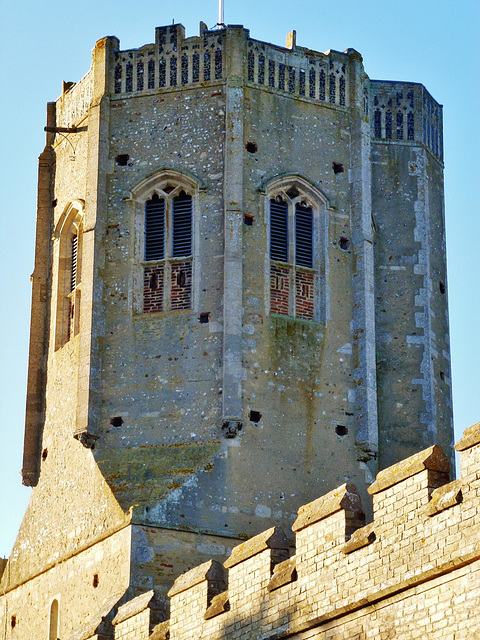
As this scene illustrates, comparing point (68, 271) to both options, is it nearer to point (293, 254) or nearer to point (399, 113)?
point (293, 254)

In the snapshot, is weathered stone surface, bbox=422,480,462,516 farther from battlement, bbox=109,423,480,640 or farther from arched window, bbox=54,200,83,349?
arched window, bbox=54,200,83,349

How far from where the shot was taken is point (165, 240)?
2959 centimetres

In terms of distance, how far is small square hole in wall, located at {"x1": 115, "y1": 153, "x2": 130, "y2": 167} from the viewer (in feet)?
99.3

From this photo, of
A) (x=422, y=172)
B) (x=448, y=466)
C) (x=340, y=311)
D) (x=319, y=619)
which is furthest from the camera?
(x=422, y=172)

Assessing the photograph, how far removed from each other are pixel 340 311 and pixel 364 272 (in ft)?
2.80

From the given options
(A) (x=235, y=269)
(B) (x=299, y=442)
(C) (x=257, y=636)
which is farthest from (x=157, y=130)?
(C) (x=257, y=636)

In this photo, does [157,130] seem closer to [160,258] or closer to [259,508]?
[160,258]

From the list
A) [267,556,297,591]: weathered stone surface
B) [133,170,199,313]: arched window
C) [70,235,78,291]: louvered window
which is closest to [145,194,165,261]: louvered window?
[133,170,199,313]: arched window

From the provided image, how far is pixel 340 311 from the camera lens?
29500 mm

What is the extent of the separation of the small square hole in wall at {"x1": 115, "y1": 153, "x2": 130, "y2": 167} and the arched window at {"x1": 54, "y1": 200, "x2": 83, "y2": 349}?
1022mm

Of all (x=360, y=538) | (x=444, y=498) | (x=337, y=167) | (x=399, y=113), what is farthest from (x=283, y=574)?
(x=399, y=113)

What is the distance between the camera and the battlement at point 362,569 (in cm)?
1759

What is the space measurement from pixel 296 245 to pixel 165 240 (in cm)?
227

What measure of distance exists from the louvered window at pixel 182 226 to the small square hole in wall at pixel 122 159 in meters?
1.19
